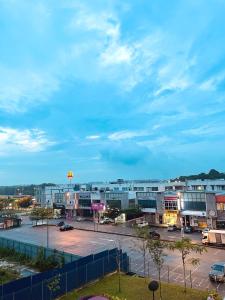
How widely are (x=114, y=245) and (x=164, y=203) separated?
1037 inches

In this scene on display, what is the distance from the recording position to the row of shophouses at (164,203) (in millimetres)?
68938

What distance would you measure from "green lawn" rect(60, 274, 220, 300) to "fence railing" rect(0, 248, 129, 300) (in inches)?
39.7

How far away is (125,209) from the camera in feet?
286

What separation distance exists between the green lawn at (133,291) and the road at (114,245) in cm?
330

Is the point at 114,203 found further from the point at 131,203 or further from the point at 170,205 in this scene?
the point at 170,205

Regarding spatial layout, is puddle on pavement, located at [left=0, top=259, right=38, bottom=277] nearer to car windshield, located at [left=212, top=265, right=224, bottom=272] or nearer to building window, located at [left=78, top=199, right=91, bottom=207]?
car windshield, located at [left=212, top=265, right=224, bottom=272]

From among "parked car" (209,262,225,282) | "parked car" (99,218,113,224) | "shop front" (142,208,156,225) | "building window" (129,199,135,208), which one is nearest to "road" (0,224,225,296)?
"parked car" (209,262,225,282)

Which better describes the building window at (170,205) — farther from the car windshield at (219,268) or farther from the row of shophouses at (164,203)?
the car windshield at (219,268)

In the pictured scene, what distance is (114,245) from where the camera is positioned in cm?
5747

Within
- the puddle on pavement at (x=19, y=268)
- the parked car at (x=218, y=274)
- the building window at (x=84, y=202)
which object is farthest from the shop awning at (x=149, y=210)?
the parked car at (x=218, y=274)

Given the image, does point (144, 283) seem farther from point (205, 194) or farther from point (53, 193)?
point (53, 193)

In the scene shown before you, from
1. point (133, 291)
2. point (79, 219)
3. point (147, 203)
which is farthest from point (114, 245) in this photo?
point (79, 219)

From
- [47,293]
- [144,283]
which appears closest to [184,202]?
[144,283]

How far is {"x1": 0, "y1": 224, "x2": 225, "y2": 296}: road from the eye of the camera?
3845cm
